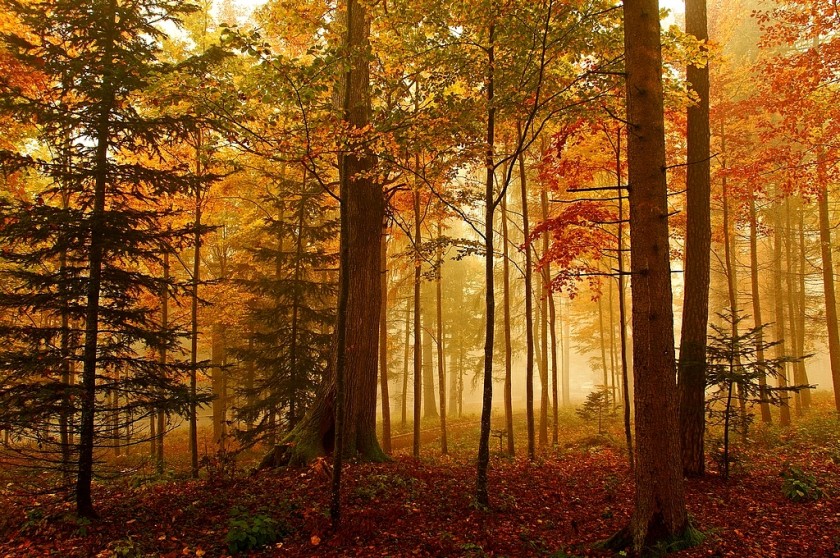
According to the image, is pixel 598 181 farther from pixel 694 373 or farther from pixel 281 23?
pixel 281 23

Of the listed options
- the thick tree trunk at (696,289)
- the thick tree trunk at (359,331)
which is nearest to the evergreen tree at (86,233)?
the thick tree trunk at (359,331)

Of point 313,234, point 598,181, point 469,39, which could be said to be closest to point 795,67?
point 598,181

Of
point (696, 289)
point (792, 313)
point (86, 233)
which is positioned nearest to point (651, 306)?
point (696, 289)

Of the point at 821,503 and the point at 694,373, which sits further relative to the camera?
the point at 694,373

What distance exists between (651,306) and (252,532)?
5769 millimetres

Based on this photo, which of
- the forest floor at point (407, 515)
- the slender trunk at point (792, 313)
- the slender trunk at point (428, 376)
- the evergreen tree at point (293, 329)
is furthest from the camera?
the slender trunk at point (428, 376)

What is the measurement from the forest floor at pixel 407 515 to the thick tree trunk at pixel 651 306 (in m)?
0.52

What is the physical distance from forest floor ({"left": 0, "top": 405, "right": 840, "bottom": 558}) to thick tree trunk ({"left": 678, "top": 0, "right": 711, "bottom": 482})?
35.5 inches

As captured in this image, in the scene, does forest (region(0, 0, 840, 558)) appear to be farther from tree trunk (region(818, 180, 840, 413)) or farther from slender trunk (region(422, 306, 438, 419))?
slender trunk (region(422, 306, 438, 419))

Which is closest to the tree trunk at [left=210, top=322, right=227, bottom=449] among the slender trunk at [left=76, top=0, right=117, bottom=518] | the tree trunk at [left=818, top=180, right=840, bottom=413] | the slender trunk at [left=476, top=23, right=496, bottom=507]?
the slender trunk at [left=76, top=0, right=117, bottom=518]

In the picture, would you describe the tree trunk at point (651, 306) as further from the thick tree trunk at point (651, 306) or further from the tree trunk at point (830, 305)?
the tree trunk at point (830, 305)

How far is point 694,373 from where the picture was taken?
8750 mm

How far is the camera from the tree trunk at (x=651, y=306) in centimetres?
516

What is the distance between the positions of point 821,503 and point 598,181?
12057 millimetres
